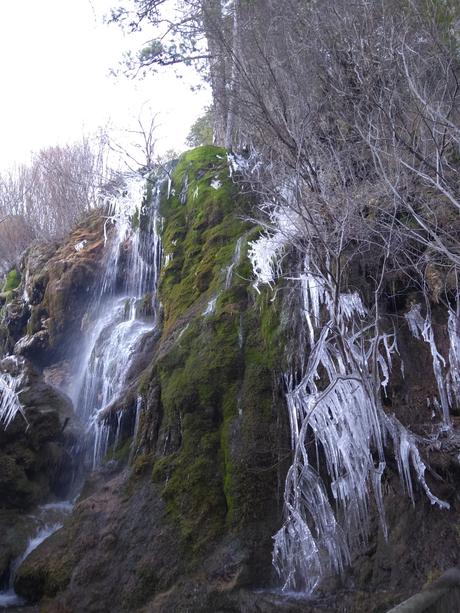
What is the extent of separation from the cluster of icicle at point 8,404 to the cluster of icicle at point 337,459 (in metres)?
4.44

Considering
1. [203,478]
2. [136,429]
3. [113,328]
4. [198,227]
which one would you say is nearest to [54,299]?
[113,328]

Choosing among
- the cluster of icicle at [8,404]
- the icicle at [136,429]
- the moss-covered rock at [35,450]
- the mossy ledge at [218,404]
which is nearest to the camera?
the mossy ledge at [218,404]

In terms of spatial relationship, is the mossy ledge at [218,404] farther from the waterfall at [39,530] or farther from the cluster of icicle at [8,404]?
the cluster of icicle at [8,404]

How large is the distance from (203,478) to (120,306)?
6.08m

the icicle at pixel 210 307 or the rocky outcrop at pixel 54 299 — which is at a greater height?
the rocky outcrop at pixel 54 299

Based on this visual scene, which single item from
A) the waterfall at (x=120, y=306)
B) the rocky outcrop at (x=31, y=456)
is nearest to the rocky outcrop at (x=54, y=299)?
the waterfall at (x=120, y=306)

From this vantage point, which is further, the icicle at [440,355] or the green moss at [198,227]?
the green moss at [198,227]

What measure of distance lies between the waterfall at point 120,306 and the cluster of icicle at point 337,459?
383 centimetres

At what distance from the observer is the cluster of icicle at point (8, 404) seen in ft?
26.6

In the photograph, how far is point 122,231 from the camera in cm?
1328

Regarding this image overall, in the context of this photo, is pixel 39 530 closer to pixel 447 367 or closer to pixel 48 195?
pixel 447 367

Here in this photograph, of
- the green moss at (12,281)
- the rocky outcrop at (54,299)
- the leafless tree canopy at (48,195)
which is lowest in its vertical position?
the rocky outcrop at (54,299)

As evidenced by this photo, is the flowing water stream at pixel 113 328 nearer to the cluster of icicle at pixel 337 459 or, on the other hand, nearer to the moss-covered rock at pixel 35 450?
the moss-covered rock at pixel 35 450

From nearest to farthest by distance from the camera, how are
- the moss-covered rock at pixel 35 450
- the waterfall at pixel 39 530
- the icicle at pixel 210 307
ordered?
the waterfall at pixel 39 530 → the moss-covered rock at pixel 35 450 → the icicle at pixel 210 307
